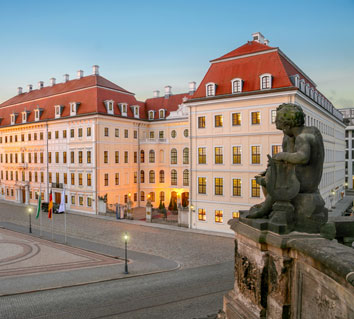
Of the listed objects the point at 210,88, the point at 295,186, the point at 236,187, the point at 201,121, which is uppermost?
the point at 210,88

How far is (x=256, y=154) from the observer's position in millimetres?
27500

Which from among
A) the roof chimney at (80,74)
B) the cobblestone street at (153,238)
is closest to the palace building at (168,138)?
the roof chimney at (80,74)

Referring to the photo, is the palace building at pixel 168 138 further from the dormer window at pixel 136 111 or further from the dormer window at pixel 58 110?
the dormer window at pixel 58 110

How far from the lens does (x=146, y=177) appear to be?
152ft

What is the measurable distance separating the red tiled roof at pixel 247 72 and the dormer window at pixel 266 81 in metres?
0.34

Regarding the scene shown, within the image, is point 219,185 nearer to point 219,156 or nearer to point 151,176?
point 219,156

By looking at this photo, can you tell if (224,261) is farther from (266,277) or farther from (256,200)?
(266,277)

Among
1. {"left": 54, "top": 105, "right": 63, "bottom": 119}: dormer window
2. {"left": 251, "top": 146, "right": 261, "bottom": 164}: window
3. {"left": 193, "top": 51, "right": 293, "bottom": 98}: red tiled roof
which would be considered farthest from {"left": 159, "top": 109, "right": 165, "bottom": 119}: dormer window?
{"left": 251, "top": 146, "right": 261, "bottom": 164}: window

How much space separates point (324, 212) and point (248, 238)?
121 centimetres

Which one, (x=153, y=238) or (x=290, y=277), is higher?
(x=290, y=277)

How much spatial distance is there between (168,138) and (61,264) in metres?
28.6

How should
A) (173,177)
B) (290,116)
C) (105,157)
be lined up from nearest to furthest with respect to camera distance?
(290,116)
(105,157)
(173,177)

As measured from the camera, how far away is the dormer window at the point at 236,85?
27.9 meters

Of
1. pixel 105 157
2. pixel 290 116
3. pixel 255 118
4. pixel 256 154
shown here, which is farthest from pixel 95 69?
pixel 290 116
